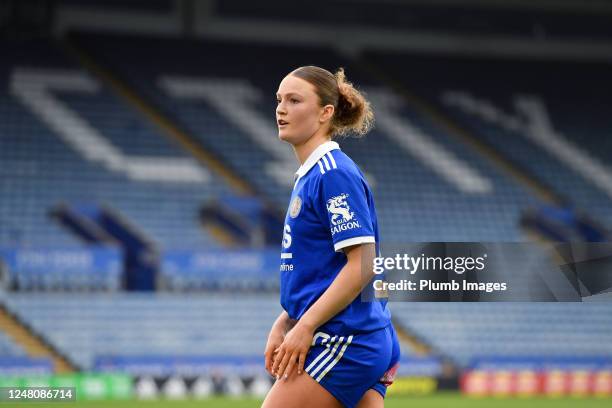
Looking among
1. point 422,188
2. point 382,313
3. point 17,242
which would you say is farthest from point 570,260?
point 422,188

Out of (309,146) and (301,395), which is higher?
(309,146)

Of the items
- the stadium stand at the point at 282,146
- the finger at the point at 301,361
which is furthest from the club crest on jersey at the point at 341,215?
the stadium stand at the point at 282,146

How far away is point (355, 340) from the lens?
2.83m

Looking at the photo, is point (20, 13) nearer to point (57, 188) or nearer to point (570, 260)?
point (57, 188)

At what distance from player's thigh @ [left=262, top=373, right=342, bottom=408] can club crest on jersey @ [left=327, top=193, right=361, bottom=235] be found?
1.40ft

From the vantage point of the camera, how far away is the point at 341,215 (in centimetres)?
277

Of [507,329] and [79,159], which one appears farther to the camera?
[79,159]

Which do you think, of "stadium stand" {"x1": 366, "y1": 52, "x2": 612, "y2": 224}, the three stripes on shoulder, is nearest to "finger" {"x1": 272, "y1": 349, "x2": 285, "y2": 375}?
the three stripes on shoulder

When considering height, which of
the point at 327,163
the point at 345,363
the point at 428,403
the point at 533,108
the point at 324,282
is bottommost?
the point at 428,403

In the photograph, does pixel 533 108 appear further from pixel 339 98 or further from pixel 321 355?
pixel 321 355

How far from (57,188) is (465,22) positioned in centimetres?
849

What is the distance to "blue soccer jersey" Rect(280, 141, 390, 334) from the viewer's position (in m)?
2.78

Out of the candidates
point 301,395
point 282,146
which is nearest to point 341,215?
point 301,395

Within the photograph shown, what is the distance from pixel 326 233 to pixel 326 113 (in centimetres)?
38
